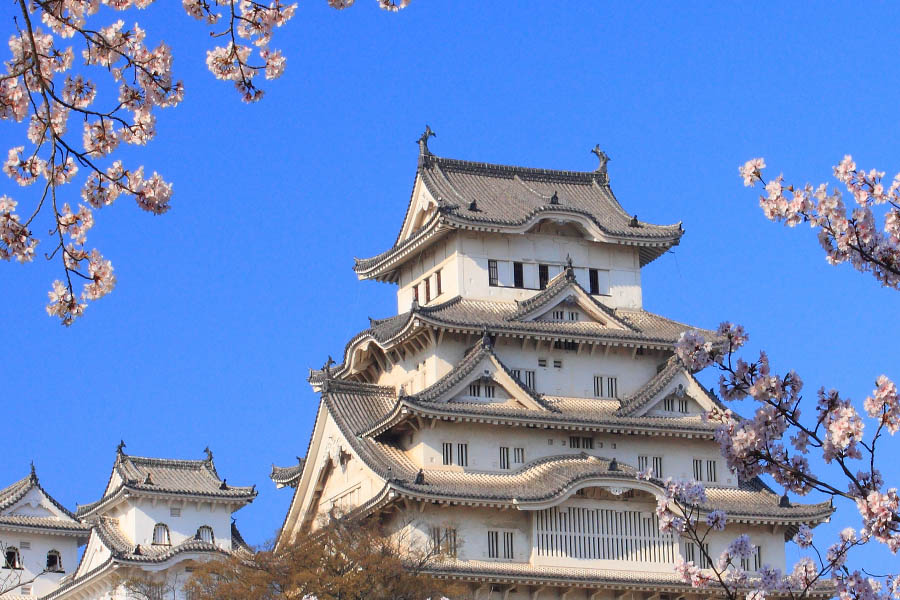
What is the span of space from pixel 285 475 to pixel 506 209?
12683mm

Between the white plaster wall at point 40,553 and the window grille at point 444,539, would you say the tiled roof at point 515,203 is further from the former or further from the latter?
the white plaster wall at point 40,553

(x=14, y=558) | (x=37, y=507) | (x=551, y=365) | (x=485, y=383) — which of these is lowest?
(x=485, y=383)

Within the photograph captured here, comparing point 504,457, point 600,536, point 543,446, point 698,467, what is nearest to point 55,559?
point 504,457

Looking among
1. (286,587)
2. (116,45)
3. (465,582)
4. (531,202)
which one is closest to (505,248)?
(531,202)

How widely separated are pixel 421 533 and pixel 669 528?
90.5 ft

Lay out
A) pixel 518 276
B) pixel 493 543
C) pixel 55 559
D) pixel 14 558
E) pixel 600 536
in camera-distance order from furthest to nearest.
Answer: pixel 55 559 < pixel 14 558 < pixel 518 276 < pixel 600 536 < pixel 493 543

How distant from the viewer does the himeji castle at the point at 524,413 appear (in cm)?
4694

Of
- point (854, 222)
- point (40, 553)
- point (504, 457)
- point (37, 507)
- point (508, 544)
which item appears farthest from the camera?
point (37, 507)

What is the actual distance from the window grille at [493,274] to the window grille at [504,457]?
605 cm

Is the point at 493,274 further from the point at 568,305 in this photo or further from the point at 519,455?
the point at 519,455

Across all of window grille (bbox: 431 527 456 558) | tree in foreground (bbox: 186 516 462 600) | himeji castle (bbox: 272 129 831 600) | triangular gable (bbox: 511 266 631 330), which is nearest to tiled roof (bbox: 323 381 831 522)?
himeji castle (bbox: 272 129 831 600)

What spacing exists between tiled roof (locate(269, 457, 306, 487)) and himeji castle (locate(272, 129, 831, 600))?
3.55 meters

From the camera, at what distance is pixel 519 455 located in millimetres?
49344

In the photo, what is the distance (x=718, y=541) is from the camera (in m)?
49.7
